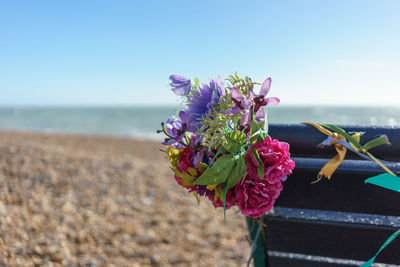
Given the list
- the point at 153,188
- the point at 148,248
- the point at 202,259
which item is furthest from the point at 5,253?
the point at 153,188

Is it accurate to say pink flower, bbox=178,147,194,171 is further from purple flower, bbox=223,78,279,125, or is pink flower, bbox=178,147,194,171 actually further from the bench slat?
the bench slat

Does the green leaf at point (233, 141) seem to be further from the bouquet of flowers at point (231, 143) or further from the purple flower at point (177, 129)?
the purple flower at point (177, 129)

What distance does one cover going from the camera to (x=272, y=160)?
99cm

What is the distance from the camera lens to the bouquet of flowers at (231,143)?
98 centimetres

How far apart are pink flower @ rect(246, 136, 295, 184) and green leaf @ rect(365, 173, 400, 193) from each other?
0.26m

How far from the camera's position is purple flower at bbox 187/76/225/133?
1.04 m

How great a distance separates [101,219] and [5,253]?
128cm

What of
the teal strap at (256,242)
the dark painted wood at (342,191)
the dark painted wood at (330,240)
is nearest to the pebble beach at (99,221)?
the teal strap at (256,242)

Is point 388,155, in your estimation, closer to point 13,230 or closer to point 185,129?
point 185,129

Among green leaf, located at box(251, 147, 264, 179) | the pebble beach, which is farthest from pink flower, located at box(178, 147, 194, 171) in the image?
the pebble beach

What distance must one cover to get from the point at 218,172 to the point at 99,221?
2528 millimetres

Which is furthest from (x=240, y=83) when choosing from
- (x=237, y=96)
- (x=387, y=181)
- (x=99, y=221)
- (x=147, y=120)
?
(x=147, y=120)

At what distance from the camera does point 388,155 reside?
1.04 metres

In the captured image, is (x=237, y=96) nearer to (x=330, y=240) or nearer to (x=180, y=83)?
(x=180, y=83)
